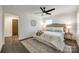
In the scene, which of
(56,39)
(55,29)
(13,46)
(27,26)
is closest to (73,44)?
(56,39)

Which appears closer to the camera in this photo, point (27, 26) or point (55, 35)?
point (55, 35)

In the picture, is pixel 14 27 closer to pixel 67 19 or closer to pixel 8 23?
pixel 8 23

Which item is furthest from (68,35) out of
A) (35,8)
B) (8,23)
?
(8,23)

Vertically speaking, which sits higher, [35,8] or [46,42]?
[35,8]

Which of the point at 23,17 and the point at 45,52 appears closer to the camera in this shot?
the point at 45,52

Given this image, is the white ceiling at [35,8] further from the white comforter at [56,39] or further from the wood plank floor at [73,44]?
the wood plank floor at [73,44]

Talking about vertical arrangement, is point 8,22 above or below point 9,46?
above

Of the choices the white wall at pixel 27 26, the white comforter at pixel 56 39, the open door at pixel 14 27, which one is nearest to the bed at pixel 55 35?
the white comforter at pixel 56 39

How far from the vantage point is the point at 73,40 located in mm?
1809

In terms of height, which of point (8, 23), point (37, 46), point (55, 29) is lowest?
point (37, 46)

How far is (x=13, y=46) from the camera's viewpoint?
1810 millimetres
